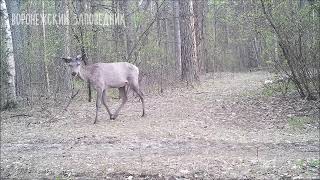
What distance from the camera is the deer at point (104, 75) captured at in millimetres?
10680

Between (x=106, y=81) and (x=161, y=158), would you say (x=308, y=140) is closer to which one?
Answer: (x=161, y=158)

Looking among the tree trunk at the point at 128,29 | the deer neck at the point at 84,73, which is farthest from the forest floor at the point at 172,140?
the tree trunk at the point at 128,29

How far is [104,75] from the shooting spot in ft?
36.1

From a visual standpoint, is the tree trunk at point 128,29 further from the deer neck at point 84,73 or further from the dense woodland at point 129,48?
the deer neck at point 84,73

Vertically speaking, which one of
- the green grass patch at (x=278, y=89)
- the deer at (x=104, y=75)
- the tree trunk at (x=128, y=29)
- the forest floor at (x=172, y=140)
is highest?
the tree trunk at (x=128, y=29)

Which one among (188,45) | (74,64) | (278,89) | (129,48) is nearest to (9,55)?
(74,64)

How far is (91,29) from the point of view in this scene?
48.6 feet

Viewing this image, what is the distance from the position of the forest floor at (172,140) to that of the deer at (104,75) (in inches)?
25.7

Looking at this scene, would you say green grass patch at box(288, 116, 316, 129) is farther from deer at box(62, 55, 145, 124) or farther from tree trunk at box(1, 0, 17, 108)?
tree trunk at box(1, 0, 17, 108)

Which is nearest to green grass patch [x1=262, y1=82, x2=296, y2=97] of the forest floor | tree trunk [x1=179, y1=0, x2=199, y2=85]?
the forest floor

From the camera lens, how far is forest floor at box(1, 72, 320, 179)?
6.69 meters

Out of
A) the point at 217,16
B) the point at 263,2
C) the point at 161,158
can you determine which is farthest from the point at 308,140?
the point at 217,16

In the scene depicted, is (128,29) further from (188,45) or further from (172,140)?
(172,140)

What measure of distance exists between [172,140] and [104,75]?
3347mm
